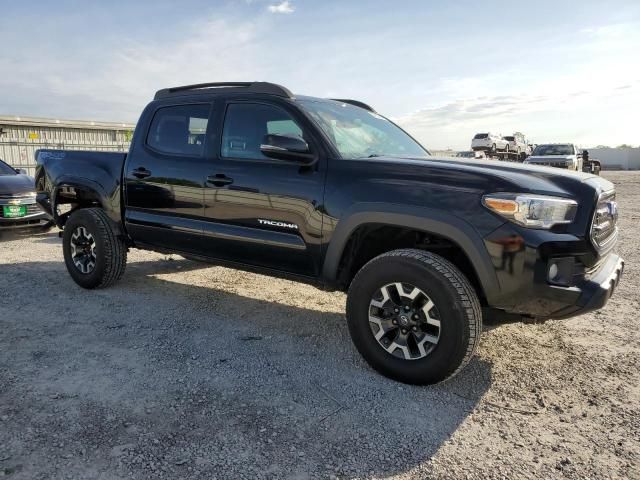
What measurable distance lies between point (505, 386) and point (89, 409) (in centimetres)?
256

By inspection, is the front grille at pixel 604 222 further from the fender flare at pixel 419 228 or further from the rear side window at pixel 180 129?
the rear side window at pixel 180 129

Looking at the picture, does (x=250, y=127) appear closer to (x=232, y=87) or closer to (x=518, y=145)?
(x=232, y=87)

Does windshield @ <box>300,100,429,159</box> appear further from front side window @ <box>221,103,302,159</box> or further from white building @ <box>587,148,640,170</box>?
white building @ <box>587,148,640,170</box>

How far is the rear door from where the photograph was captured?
14.2 ft

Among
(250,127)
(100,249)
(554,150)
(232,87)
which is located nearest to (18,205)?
(100,249)

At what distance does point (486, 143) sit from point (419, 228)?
32216mm

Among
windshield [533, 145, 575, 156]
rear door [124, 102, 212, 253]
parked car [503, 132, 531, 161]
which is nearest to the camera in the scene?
rear door [124, 102, 212, 253]

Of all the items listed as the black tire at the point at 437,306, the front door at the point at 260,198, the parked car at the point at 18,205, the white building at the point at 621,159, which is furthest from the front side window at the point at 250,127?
the white building at the point at 621,159

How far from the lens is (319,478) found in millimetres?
2299

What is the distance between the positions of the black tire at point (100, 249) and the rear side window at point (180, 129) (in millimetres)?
1000

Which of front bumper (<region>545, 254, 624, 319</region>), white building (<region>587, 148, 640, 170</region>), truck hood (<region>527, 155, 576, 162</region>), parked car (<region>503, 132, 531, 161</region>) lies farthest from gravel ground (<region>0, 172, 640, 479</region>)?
white building (<region>587, 148, 640, 170</region>)

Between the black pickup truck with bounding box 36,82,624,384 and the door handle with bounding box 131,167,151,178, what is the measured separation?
0.11 feet

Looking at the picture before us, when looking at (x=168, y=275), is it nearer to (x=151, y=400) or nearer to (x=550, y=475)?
(x=151, y=400)

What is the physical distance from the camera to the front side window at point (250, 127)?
3920 millimetres
